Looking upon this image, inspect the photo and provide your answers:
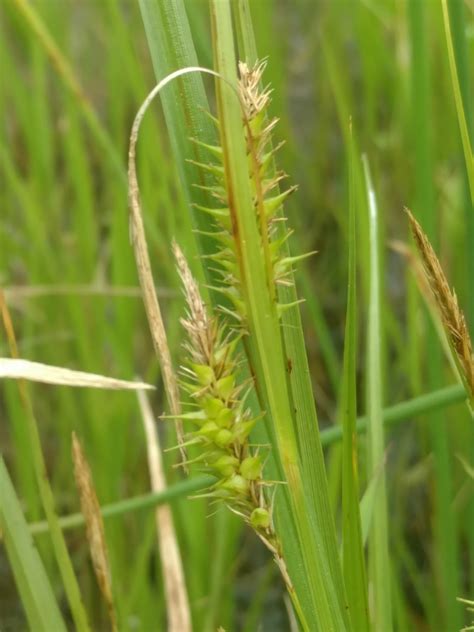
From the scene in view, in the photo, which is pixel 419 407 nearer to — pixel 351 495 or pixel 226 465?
pixel 351 495

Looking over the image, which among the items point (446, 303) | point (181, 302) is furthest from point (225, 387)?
point (181, 302)

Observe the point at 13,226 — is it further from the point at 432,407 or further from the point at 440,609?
the point at 432,407

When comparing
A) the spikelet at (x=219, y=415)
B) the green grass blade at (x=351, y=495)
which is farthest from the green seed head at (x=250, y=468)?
the green grass blade at (x=351, y=495)

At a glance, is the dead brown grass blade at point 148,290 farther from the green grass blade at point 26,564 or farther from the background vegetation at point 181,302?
the background vegetation at point 181,302

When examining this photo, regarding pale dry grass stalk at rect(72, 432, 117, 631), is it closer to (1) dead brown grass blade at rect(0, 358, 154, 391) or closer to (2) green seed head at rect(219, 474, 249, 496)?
(1) dead brown grass blade at rect(0, 358, 154, 391)

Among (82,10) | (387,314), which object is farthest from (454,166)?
(82,10)
